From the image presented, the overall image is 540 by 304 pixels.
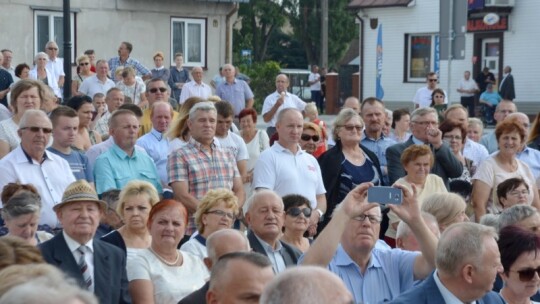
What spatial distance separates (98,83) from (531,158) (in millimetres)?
8131

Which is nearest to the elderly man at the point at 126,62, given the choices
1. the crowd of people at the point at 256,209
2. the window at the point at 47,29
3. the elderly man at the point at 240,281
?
the crowd of people at the point at 256,209

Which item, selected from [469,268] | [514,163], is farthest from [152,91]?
[469,268]

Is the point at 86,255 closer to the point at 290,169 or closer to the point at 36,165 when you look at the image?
the point at 36,165

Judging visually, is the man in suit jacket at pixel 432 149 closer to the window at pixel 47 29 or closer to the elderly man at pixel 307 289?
the elderly man at pixel 307 289

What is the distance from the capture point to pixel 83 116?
450 inches

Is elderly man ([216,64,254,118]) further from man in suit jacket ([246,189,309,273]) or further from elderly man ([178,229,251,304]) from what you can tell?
elderly man ([178,229,251,304])

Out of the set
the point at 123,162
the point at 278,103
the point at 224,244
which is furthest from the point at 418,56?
the point at 224,244

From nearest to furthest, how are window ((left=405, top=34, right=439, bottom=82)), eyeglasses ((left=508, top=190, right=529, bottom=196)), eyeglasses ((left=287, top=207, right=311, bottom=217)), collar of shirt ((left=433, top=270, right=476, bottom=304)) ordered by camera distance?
collar of shirt ((left=433, top=270, right=476, bottom=304)) < eyeglasses ((left=287, top=207, right=311, bottom=217)) < eyeglasses ((left=508, top=190, right=529, bottom=196)) < window ((left=405, top=34, right=439, bottom=82))

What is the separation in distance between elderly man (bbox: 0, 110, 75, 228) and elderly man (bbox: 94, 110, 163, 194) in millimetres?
789

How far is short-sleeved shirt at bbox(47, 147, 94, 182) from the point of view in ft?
30.3

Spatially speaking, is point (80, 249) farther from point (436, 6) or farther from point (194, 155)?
point (436, 6)

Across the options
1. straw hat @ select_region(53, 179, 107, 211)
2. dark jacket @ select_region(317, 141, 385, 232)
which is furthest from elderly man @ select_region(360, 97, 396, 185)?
Result: straw hat @ select_region(53, 179, 107, 211)

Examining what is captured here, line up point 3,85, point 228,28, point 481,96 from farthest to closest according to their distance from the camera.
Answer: point 481,96 → point 228,28 → point 3,85

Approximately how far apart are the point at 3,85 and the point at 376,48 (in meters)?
26.1
